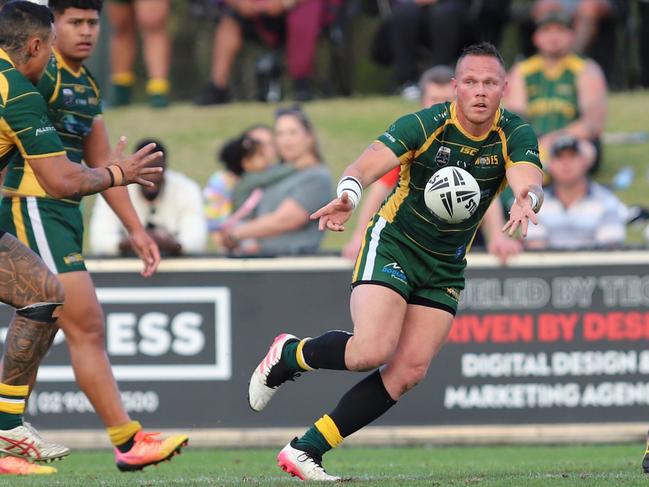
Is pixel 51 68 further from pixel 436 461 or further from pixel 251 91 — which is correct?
pixel 251 91

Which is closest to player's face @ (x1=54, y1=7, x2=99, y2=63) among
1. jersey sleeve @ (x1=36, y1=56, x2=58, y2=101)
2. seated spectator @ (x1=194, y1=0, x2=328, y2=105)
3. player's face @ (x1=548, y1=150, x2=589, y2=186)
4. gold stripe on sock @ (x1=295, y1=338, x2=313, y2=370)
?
jersey sleeve @ (x1=36, y1=56, x2=58, y2=101)

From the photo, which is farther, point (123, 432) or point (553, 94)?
point (553, 94)

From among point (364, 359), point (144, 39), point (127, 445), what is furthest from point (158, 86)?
point (364, 359)

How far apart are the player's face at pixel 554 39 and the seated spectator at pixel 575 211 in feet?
6.25

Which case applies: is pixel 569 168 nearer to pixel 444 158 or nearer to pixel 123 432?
pixel 444 158

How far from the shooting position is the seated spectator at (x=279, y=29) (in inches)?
616

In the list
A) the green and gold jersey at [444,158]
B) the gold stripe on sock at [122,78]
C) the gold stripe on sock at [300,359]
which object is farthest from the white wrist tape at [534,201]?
the gold stripe on sock at [122,78]

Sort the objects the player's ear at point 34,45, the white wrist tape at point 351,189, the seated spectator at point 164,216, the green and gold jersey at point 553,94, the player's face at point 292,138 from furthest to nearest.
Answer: the green and gold jersey at point 553,94 → the player's face at point 292,138 → the seated spectator at point 164,216 → the player's ear at point 34,45 → the white wrist tape at point 351,189

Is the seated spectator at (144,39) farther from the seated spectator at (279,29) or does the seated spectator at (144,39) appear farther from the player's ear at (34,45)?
the player's ear at (34,45)

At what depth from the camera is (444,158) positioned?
24.0ft

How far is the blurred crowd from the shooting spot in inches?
443

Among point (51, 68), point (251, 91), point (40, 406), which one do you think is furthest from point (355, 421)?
point (251, 91)

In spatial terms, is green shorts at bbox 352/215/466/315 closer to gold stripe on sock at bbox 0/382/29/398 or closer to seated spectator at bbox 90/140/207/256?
gold stripe on sock at bbox 0/382/29/398

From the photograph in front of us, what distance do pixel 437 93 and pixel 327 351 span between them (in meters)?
3.14
